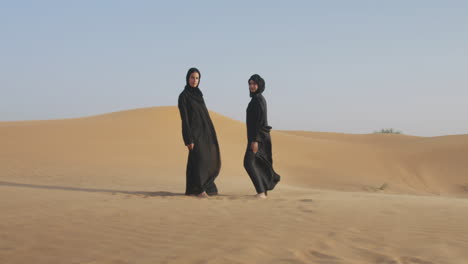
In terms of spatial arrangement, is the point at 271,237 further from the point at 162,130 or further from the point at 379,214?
the point at 162,130

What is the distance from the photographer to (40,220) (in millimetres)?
5125

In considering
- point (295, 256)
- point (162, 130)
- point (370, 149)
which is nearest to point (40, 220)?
point (295, 256)

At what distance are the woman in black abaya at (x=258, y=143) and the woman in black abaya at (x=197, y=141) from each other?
614 mm

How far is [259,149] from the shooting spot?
25.3 ft

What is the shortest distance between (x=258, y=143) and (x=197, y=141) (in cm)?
102

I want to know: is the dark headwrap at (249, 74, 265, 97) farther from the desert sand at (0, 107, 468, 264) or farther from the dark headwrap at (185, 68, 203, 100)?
the desert sand at (0, 107, 468, 264)

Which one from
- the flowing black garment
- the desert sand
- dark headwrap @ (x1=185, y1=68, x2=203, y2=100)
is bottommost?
the desert sand

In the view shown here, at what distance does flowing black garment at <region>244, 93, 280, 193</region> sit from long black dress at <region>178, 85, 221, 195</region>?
61 cm

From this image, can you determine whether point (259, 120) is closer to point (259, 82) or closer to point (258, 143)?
point (258, 143)

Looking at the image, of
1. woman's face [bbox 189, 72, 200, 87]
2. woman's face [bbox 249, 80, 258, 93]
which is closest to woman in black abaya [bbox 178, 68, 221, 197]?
woman's face [bbox 189, 72, 200, 87]

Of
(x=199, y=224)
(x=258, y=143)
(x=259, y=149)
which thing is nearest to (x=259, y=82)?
(x=258, y=143)

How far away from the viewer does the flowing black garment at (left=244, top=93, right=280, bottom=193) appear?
24.8 feet

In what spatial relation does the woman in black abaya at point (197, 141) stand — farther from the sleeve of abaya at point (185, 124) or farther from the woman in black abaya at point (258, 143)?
the woman in black abaya at point (258, 143)

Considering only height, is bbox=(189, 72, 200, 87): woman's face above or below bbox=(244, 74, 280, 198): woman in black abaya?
above
